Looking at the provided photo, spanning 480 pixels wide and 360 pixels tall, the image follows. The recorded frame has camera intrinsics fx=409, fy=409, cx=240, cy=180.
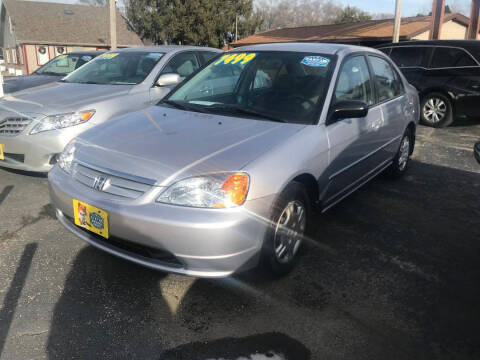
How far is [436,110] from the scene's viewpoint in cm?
838

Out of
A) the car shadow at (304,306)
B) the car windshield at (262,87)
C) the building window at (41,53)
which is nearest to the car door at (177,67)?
the car windshield at (262,87)

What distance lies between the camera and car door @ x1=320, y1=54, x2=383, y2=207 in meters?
3.18

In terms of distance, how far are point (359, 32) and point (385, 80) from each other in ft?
64.4

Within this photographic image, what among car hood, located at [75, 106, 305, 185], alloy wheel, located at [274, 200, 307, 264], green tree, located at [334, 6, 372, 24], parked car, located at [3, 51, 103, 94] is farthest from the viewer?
green tree, located at [334, 6, 372, 24]

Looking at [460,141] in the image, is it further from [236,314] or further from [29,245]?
[29,245]

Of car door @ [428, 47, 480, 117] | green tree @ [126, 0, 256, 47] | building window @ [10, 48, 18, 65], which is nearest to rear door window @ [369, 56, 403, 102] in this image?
car door @ [428, 47, 480, 117]

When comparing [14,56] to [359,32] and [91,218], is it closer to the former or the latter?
[359,32]

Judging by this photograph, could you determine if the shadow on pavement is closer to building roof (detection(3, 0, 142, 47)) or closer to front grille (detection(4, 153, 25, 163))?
front grille (detection(4, 153, 25, 163))

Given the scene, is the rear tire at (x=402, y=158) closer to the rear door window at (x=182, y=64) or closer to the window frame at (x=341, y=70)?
the window frame at (x=341, y=70)

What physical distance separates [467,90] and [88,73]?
6.82m

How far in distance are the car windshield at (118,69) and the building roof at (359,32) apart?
1703 centimetres

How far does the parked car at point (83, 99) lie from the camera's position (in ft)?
13.6

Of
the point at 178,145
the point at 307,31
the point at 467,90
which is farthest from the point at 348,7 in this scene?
the point at 178,145

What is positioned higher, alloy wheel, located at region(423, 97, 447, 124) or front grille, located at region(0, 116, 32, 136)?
front grille, located at region(0, 116, 32, 136)
